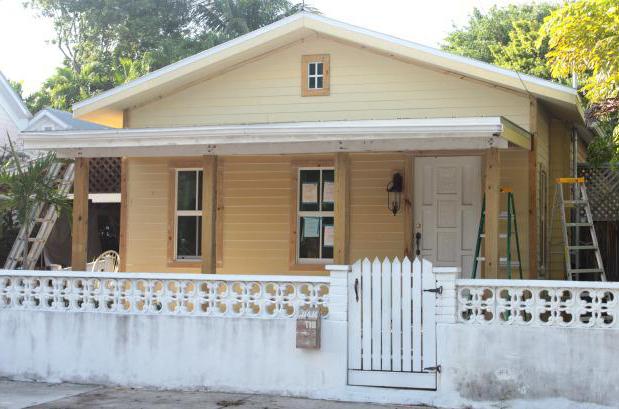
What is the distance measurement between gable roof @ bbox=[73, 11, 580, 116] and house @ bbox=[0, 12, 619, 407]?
32 millimetres

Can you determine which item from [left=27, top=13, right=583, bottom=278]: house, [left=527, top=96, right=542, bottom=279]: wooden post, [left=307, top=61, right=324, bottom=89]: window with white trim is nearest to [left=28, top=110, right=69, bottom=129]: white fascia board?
[left=27, top=13, right=583, bottom=278]: house

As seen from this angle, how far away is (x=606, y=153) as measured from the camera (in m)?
14.5

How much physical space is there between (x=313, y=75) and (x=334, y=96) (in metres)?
0.48

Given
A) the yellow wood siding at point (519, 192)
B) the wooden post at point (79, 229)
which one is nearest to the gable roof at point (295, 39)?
the yellow wood siding at point (519, 192)

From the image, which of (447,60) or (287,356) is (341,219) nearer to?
(287,356)

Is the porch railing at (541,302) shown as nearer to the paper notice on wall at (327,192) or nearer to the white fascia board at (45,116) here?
the paper notice on wall at (327,192)

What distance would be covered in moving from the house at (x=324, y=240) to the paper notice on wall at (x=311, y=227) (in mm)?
66

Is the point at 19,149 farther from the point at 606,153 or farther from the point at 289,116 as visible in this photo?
the point at 606,153

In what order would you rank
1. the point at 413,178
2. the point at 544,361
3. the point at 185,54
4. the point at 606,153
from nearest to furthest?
the point at 544,361, the point at 413,178, the point at 606,153, the point at 185,54

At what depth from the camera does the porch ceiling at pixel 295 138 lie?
9.53 meters

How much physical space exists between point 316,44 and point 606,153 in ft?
18.5

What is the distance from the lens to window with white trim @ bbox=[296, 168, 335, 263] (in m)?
12.8

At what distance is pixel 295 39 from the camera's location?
12.7 meters

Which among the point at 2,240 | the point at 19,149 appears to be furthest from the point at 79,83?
the point at 2,240
